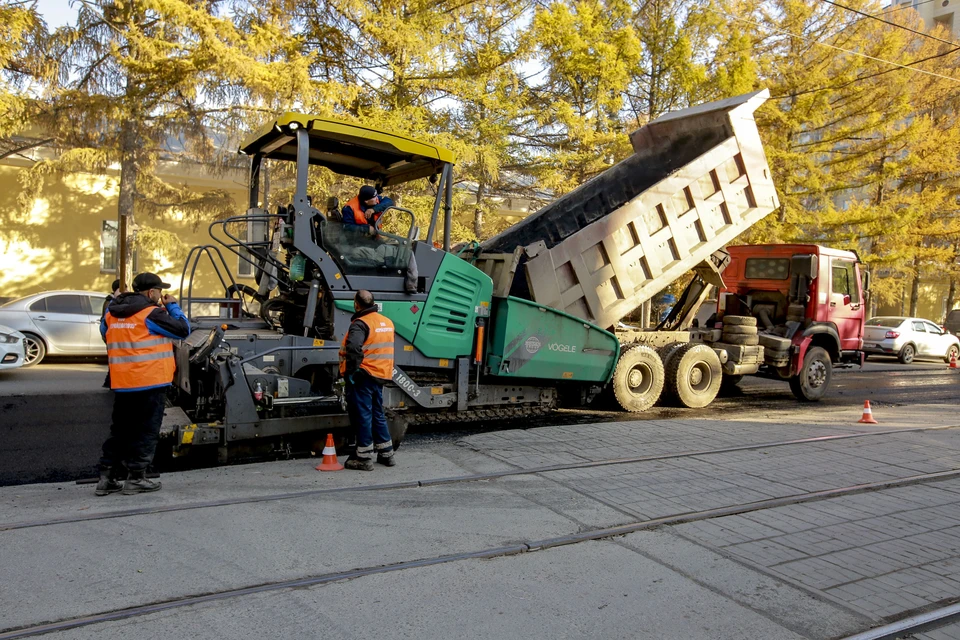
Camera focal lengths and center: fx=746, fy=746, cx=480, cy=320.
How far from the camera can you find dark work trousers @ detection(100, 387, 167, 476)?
5.57m

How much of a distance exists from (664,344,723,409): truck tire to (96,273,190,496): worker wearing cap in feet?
23.7

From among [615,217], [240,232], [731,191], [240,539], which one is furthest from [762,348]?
[240,539]

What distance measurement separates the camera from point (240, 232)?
825 centimetres

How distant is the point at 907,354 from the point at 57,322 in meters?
21.3

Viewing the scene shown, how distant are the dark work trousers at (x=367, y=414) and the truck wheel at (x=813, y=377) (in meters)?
8.13

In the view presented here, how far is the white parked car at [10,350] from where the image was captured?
1141 cm

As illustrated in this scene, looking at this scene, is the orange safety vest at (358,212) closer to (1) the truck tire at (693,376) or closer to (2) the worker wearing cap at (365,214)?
(2) the worker wearing cap at (365,214)

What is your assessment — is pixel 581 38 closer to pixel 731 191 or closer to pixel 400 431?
pixel 731 191

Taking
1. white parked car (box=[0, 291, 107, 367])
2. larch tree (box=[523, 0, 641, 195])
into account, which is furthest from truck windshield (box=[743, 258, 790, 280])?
white parked car (box=[0, 291, 107, 367])

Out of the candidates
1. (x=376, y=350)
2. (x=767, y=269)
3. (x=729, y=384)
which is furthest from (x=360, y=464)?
(x=729, y=384)

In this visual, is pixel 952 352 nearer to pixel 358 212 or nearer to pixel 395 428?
pixel 395 428

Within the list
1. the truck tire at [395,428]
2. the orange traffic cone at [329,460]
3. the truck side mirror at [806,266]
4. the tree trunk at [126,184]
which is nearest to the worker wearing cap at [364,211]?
the truck tire at [395,428]

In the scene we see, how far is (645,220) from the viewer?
994 cm

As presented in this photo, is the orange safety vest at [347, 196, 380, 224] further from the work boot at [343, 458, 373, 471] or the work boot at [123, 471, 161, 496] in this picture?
the work boot at [123, 471, 161, 496]
